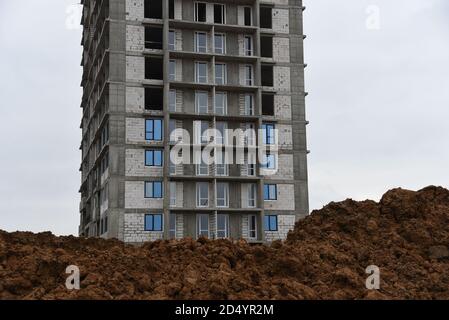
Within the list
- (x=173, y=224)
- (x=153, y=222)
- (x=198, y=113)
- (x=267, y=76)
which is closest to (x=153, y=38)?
(x=198, y=113)

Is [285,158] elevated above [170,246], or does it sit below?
above

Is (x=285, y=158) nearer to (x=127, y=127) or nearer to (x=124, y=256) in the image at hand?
(x=127, y=127)

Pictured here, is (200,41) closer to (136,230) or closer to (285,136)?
(285,136)

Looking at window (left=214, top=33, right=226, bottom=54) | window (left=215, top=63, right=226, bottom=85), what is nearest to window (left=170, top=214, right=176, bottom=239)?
window (left=215, top=63, right=226, bottom=85)

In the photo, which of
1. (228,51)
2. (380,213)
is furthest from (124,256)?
(228,51)

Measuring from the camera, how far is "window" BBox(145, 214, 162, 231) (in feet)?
137

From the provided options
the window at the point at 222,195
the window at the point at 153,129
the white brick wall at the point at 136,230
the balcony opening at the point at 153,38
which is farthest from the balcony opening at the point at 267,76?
the white brick wall at the point at 136,230

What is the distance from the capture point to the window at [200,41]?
4572 cm

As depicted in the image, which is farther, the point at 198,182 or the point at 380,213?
the point at 198,182

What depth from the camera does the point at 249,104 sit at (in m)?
45.9
